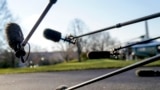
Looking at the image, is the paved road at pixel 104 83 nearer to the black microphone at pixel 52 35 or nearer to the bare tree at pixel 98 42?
the black microphone at pixel 52 35

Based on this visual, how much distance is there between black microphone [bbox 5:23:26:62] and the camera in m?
3.31

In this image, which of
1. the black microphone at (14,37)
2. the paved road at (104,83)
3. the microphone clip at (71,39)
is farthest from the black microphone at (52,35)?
the paved road at (104,83)

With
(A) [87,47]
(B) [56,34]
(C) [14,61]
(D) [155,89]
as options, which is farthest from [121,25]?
(A) [87,47]

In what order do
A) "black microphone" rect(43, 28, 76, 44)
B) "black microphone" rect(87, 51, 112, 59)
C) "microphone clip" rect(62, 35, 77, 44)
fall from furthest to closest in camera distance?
1. "black microphone" rect(87, 51, 112, 59)
2. "microphone clip" rect(62, 35, 77, 44)
3. "black microphone" rect(43, 28, 76, 44)

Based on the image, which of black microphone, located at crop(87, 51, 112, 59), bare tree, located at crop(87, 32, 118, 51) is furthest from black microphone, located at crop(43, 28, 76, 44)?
bare tree, located at crop(87, 32, 118, 51)

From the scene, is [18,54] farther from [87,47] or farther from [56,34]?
[87,47]

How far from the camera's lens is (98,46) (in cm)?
8369

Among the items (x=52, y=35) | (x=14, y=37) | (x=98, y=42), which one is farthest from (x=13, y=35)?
(x=98, y=42)

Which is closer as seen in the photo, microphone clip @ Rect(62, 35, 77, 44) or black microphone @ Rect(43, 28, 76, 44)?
black microphone @ Rect(43, 28, 76, 44)

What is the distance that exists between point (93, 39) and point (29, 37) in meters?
80.6

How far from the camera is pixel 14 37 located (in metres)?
3.43

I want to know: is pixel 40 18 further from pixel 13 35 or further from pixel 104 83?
pixel 104 83

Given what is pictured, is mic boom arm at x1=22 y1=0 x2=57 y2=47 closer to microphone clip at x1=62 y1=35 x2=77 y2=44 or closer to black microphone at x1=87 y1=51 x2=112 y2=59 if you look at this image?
microphone clip at x1=62 y1=35 x2=77 y2=44

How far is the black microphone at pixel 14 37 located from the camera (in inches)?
130
